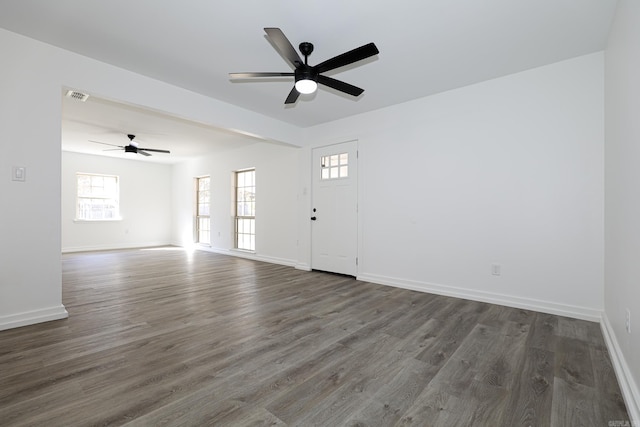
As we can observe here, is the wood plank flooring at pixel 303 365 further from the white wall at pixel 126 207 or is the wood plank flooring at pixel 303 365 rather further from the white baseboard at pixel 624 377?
the white wall at pixel 126 207

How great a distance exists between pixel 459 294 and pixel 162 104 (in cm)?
Result: 443

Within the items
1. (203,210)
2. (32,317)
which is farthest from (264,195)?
(32,317)

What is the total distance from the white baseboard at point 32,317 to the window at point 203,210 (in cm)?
537

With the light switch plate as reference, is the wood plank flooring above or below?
below

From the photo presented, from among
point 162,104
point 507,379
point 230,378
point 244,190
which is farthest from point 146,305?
point 244,190

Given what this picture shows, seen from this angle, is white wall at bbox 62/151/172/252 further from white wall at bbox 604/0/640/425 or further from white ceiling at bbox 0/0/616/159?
white wall at bbox 604/0/640/425

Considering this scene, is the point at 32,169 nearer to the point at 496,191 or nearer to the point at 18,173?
the point at 18,173

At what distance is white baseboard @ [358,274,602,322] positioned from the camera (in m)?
2.86

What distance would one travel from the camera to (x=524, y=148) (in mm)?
3174

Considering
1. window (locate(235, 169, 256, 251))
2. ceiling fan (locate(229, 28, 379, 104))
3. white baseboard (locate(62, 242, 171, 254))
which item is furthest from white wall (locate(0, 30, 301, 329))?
white baseboard (locate(62, 242, 171, 254))

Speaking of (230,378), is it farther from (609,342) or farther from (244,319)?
(609,342)

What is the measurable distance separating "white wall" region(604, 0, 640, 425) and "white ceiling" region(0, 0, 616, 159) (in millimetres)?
470

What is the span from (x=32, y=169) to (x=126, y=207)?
6476 millimetres

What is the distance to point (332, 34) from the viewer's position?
2533 millimetres
